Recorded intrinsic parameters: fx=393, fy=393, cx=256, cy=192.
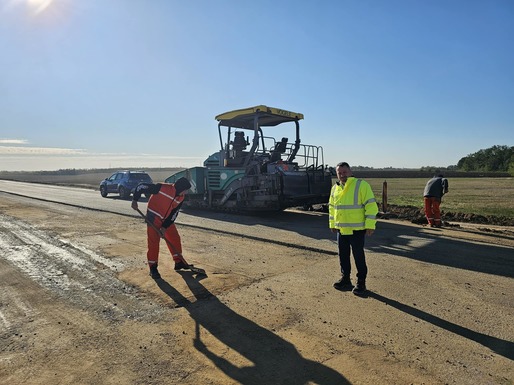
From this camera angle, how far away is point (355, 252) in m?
5.05

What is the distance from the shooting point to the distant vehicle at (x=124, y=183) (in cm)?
2080

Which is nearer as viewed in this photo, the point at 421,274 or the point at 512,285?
the point at 512,285

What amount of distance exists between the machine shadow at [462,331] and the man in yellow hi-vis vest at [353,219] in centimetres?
52

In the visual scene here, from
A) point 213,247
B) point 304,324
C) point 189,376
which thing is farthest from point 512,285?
point 213,247

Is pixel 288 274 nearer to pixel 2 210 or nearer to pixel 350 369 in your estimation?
pixel 350 369

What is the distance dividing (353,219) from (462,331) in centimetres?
173

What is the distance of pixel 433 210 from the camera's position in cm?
1038

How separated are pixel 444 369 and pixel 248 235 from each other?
615cm

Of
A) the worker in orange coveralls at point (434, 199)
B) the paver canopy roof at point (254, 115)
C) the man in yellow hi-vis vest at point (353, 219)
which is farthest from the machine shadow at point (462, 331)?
the paver canopy roof at point (254, 115)

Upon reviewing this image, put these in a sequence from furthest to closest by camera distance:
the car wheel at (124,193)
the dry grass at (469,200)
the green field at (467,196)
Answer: the car wheel at (124,193) → the green field at (467,196) → the dry grass at (469,200)

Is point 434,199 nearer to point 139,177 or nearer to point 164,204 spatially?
point 164,204

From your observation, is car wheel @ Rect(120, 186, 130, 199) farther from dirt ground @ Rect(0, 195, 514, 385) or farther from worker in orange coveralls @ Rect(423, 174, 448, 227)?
worker in orange coveralls @ Rect(423, 174, 448, 227)

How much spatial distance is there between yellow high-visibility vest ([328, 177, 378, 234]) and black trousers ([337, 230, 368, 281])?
4.4 inches

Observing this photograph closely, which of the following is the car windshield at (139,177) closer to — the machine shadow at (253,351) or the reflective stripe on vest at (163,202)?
the reflective stripe on vest at (163,202)
